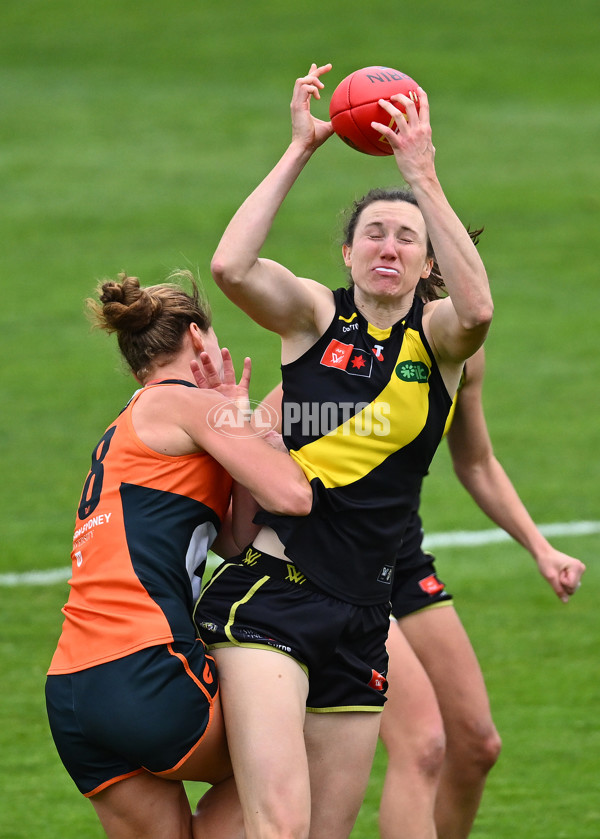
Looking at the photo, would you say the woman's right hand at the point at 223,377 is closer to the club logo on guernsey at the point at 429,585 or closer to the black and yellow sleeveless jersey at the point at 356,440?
the black and yellow sleeveless jersey at the point at 356,440

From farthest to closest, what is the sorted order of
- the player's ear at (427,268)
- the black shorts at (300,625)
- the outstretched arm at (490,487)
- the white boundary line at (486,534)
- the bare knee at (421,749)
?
the white boundary line at (486,534)
the outstretched arm at (490,487)
the bare knee at (421,749)
the player's ear at (427,268)
the black shorts at (300,625)

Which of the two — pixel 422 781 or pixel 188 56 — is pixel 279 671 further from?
pixel 188 56

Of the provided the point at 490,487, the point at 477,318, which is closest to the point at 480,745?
the point at 490,487

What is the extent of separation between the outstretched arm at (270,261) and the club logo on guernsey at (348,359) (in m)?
0.09

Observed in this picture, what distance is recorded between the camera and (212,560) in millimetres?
8367

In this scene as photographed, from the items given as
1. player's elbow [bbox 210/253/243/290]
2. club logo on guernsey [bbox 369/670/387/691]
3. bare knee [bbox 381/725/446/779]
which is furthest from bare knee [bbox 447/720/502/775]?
player's elbow [bbox 210/253/243/290]

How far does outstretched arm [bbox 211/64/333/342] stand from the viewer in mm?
3936

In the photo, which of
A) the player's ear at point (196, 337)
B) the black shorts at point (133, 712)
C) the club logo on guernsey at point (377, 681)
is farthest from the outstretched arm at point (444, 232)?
the black shorts at point (133, 712)

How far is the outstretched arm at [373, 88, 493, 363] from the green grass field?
36.8 inches

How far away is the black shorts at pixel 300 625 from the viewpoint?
13.0 feet

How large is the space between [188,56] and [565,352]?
1108 centimetres

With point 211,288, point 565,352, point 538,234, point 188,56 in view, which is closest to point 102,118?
point 188,56

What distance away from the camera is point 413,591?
5.25m

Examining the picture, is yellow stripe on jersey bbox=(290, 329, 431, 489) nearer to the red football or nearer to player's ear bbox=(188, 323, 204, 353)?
player's ear bbox=(188, 323, 204, 353)
